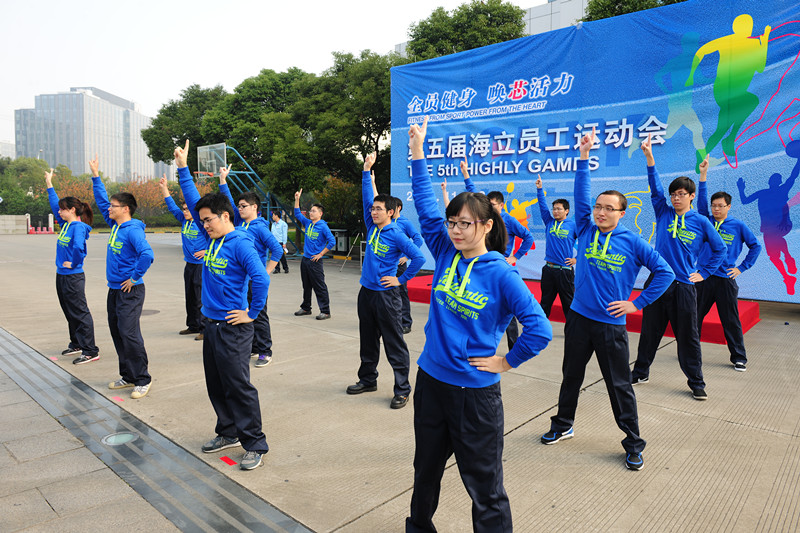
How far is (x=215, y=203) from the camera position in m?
3.34

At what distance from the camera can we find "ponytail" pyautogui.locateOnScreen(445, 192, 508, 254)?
6.94ft

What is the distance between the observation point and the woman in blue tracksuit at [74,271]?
18.1 feet

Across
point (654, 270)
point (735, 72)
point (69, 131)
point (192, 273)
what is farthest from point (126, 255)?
point (69, 131)

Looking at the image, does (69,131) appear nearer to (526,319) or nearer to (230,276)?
(230,276)

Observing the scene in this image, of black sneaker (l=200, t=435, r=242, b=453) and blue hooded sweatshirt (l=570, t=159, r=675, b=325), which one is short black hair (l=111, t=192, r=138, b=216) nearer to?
black sneaker (l=200, t=435, r=242, b=453)

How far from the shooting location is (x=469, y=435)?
210 centimetres

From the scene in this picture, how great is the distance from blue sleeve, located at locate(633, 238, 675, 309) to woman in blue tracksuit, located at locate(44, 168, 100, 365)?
17.7 feet

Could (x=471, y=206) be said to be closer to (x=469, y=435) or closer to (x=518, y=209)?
(x=469, y=435)

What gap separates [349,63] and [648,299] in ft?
51.1

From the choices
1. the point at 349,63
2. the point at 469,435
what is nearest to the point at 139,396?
the point at 469,435

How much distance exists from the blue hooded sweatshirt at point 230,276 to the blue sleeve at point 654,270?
248cm

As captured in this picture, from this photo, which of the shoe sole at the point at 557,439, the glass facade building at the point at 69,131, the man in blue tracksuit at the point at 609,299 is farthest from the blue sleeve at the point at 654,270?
the glass facade building at the point at 69,131

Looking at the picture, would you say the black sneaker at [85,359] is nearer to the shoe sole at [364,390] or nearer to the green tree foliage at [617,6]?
the shoe sole at [364,390]

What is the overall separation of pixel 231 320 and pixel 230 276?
29 centimetres
